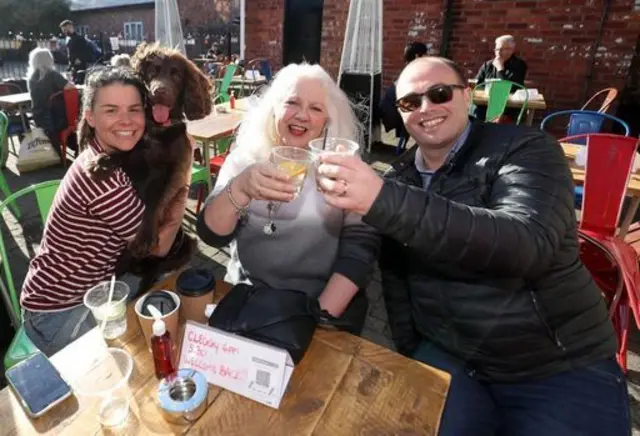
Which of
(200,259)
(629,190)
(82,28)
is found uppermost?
(82,28)

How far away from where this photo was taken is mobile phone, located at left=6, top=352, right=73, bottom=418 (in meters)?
1.16

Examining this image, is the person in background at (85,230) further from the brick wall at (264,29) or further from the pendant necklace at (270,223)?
the brick wall at (264,29)

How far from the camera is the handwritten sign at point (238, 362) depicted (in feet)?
4.00

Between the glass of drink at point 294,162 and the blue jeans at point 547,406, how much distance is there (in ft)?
3.86

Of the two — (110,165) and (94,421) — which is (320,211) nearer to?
(110,165)

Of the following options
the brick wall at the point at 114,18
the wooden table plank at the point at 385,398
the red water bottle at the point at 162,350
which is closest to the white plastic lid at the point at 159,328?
the red water bottle at the point at 162,350

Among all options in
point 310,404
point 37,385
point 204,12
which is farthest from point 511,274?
point 204,12

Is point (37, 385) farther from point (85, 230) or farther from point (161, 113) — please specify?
point (161, 113)

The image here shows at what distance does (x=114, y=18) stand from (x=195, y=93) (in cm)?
2905

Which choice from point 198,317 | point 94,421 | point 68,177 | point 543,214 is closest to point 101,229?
point 68,177

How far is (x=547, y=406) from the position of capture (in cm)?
163

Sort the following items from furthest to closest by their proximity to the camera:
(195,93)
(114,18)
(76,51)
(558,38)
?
(114,18) < (76,51) < (558,38) < (195,93)

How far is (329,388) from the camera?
4.27 ft

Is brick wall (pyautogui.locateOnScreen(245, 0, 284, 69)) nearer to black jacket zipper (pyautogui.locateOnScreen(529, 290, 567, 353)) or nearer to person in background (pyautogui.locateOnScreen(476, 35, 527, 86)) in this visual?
person in background (pyautogui.locateOnScreen(476, 35, 527, 86))
